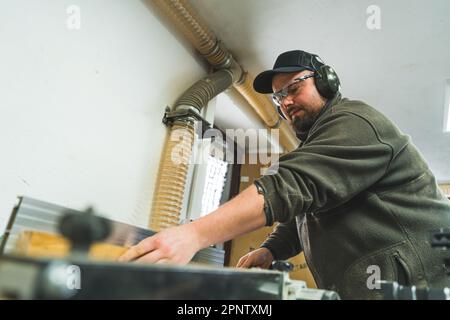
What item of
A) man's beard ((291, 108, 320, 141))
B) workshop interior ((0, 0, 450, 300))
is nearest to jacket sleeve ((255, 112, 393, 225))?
workshop interior ((0, 0, 450, 300))

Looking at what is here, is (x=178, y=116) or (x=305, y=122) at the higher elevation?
(x=178, y=116)

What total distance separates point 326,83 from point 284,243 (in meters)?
0.68

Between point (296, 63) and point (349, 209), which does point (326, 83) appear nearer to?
point (296, 63)

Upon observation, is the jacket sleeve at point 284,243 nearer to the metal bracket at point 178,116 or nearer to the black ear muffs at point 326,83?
the black ear muffs at point 326,83

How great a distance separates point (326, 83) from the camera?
1.17m

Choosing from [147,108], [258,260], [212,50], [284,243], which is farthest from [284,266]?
[212,50]

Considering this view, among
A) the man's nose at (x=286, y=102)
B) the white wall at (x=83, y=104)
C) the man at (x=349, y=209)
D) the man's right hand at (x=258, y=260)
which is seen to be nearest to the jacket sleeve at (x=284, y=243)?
the man's right hand at (x=258, y=260)

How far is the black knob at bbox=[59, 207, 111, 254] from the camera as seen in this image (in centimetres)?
23

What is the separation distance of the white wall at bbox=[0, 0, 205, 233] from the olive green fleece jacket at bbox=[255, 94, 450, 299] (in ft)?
1.91

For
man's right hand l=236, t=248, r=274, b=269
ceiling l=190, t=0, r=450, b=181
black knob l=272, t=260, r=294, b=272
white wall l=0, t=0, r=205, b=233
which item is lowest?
black knob l=272, t=260, r=294, b=272

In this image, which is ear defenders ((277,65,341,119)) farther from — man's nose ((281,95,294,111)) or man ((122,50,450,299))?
man ((122,50,450,299))

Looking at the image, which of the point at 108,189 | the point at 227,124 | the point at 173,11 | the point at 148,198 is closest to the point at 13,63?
the point at 108,189

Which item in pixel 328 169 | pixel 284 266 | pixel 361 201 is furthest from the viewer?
pixel 361 201

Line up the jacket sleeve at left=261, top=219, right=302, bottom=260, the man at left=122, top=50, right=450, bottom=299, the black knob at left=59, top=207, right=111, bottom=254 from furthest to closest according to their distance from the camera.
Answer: the jacket sleeve at left=261, top=219, right=302, bottom=260, the man at left=122, top=50, right=450, bottom=299, the black knob at left=59, top=207, right=111, bottom=254
